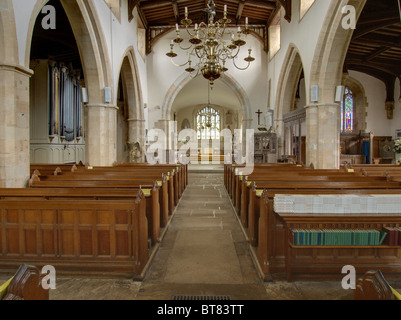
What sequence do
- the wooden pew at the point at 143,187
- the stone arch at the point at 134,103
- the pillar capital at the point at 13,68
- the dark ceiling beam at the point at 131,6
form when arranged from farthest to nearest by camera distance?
the stone arch at the point at 134,103
the dark ceiling beam at the point at 131,6
the pillar capital at the point at 13,68
the wooden pew at the point at 143,187

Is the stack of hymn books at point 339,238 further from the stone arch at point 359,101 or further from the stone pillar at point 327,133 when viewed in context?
A: the stone arch at point 359,101

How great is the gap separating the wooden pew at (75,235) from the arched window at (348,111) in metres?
14.2

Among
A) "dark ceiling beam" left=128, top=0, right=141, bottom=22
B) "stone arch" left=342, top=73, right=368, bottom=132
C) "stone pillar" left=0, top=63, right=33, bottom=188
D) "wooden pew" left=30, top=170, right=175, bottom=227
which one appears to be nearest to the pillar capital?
"stone pillar" left=0, top=63, right=33, bottom=188

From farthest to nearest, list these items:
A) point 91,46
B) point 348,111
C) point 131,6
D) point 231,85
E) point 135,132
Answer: point 348,111 < point 231,85 < point 135,132 < point 131,6 < point 91,46

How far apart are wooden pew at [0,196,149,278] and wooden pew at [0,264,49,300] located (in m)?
1.52

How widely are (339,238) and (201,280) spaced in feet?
4.23

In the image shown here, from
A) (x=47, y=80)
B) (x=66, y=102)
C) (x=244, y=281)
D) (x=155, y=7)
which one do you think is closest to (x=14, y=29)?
(x=244, y=281)

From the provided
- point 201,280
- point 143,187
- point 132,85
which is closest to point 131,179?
point 143,187

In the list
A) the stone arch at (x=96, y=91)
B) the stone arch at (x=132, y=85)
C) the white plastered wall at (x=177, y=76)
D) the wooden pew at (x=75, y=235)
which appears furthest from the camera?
the white plastered wall at (x=177, y=76)

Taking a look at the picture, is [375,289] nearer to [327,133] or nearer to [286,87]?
[327,133]

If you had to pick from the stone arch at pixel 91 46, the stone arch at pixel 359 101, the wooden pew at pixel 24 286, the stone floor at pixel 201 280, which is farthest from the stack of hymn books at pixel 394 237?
the stone arch at pixel 359 101

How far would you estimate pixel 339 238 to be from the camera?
9.16 feet

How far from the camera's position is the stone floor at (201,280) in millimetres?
2570
